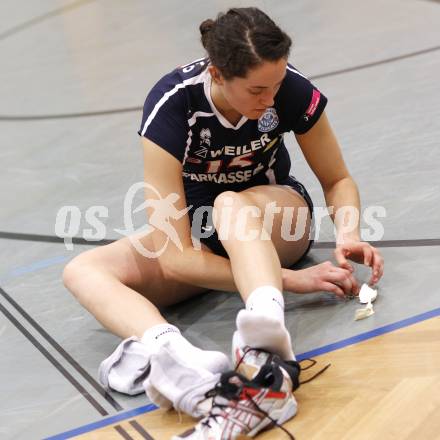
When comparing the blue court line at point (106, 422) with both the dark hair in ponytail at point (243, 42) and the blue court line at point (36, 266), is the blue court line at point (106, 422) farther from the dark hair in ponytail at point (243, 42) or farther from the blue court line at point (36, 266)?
the blue court line at point (36, 266)

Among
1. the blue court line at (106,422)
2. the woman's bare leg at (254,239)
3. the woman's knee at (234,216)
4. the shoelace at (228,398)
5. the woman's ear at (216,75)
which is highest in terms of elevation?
the woman's ear at (216,75)

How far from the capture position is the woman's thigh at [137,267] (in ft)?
8.21

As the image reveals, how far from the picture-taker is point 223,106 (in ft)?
7.93

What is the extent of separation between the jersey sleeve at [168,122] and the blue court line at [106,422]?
644 millimetres

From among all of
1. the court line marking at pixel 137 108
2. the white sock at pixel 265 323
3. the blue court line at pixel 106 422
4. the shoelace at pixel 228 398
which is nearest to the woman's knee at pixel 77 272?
the blue court line at pixel 106 422

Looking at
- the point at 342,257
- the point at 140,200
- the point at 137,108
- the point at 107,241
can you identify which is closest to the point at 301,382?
the point at 342,257

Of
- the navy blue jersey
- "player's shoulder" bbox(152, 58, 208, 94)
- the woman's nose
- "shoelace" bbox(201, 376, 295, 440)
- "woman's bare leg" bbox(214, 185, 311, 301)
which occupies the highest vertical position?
"player's shoulder" bbox(152, 58, 208, 94)

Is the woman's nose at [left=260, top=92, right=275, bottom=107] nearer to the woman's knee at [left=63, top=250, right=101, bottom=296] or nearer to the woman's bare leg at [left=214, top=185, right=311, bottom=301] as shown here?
the woman's bare leg at [left=214, top=185, right=311, bottom=301]

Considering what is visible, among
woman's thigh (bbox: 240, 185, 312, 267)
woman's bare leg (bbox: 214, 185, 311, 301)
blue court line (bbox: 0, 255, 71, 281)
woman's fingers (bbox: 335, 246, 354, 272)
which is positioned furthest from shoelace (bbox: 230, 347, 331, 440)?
blue court line (bbox: 0, 255, 71, 281)

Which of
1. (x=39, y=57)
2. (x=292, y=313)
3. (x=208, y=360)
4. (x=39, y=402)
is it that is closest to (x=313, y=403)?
(x=208, y=360)

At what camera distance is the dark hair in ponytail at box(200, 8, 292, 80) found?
2.14 metres

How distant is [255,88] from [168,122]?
0.31m

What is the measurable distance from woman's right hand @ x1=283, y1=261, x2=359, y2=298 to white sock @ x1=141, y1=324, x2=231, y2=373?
1.08 feet

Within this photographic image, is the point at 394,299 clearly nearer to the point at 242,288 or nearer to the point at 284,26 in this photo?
the point at 242,288
